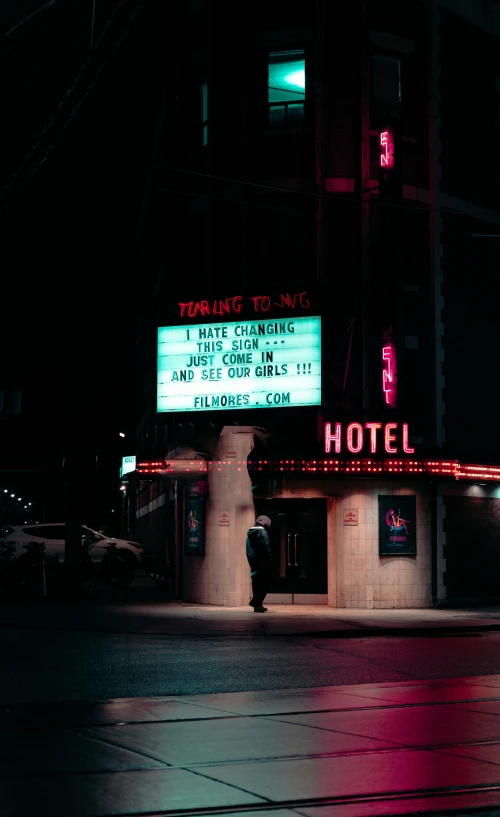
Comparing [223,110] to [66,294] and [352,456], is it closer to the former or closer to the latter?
[66,294]

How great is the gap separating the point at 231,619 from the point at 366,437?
6.17 m

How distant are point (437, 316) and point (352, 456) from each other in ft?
15.1

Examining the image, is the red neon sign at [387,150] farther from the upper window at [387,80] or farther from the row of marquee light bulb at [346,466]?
the row of marquee light bulb at [346,466]

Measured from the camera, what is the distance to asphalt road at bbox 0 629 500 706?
13406mm

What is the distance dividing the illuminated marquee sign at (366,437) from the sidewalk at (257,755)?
14294 mm

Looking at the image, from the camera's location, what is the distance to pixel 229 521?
1094 inches

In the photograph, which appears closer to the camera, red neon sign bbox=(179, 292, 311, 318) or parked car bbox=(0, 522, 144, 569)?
red neon sign bbox=(179, 292, 311, 318)

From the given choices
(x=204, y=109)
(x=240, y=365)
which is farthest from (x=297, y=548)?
(x=204, y=109)

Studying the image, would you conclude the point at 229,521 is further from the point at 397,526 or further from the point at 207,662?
the point at 207,662

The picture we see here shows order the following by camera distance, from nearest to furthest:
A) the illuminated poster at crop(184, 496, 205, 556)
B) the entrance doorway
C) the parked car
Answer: the entrance doorway → the illuminated poster at crop(184, 496, 205, 556) → the parked car

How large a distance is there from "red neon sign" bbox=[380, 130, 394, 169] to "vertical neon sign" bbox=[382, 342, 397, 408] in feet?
14.2

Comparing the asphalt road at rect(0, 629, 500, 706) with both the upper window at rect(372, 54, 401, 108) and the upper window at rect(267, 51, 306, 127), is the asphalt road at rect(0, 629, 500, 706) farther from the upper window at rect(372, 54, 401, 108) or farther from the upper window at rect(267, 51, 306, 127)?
the upper window at rect(372, 54, 401, 108)

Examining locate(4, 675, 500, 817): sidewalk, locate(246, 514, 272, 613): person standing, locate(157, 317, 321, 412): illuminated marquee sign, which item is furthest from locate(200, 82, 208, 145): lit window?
locate(4, 675, 500, 817): sidewalk

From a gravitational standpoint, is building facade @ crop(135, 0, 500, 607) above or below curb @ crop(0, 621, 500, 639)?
above
